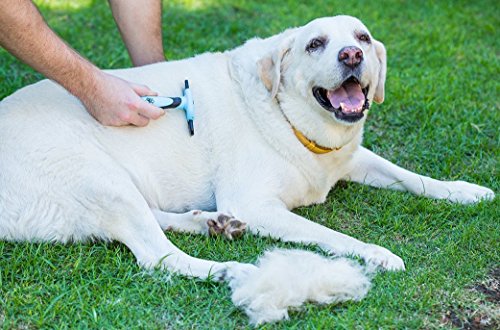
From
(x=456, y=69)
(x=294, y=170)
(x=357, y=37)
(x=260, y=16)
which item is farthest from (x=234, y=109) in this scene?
(x=260, y=16)

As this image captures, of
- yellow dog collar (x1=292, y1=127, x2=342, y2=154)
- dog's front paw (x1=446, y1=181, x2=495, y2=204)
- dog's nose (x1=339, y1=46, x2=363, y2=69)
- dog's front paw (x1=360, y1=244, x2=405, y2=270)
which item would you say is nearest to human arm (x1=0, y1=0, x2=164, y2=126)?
yellow dog collar (x1=292, y1=127, x2=342, y2=154)

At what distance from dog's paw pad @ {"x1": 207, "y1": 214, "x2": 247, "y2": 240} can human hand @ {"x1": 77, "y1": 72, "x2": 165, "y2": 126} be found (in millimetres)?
624

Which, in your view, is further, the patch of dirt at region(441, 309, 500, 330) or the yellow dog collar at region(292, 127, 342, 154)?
the yellow dog collar at region(292, 127, 342, 154)

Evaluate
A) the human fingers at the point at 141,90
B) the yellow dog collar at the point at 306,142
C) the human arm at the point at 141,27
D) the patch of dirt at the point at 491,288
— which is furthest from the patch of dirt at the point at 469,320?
the human arm at the point at 141,27

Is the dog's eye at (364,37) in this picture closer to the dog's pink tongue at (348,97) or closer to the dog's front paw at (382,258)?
the dog's pink tongue at (348,97)

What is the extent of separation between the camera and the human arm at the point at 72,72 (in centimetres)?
372

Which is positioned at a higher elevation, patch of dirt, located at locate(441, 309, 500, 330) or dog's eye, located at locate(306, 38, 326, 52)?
dog's eye, located at locate(306, 38, 326, 52)

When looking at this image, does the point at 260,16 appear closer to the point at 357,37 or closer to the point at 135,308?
the point at 357,37

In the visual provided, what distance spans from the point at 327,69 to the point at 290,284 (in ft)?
3.83

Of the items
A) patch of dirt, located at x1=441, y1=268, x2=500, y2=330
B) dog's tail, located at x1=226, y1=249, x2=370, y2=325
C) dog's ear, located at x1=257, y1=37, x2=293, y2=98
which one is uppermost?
dog's ear, located at x1=257, y1=37, x2=293, y2=98

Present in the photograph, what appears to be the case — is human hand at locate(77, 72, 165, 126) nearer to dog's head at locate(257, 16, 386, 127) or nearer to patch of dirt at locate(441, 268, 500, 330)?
dog's head at locate(257, 16, 386, 127)

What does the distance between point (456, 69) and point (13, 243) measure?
3871mm

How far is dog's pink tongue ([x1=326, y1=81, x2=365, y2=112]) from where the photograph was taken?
3883mm

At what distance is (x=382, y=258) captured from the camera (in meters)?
3.52
